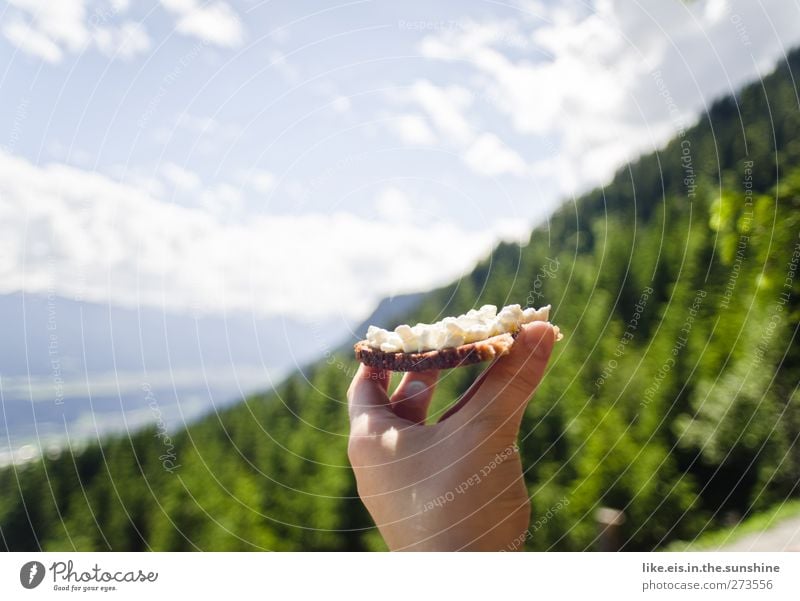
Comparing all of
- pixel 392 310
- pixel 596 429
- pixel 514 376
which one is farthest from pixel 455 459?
pixel 596 429

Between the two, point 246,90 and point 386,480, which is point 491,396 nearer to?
point 386,480

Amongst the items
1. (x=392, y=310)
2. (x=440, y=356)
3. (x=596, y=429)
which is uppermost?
(x=440, y=356)

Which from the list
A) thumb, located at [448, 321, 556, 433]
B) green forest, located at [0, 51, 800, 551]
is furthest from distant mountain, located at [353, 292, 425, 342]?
thumb, located at [448, 321, 556, 433]

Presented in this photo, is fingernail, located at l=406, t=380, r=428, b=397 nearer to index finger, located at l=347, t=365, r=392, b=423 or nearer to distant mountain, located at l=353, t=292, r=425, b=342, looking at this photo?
index finger, located at l=347, t=365, r=392, b=423

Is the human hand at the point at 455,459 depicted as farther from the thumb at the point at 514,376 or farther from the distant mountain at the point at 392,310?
the distant mountain at the point at 392,310

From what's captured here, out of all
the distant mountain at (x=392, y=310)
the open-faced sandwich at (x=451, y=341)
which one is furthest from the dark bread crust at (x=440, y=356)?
the distant mountain at (x=392, y=310)

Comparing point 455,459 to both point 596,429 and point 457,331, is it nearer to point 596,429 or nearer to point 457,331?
point 457,331

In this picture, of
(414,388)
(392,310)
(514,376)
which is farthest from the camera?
(392,310)
